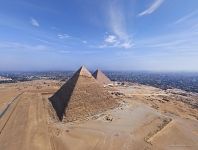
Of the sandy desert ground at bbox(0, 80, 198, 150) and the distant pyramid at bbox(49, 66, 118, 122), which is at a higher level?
the distant pyramid at bbox(49, 66, 118, 122)

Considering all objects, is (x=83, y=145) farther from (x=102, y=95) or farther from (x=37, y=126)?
(x=102, y=95)

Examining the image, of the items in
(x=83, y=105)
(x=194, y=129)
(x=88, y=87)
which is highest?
(x=88, y=87)

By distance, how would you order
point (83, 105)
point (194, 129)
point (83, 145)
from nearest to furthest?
point (83, 145) → point (194, 129) → point (83, 105)

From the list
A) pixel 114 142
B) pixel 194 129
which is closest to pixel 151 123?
pixel 194 129

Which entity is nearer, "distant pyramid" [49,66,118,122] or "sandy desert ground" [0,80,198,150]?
"sandy desert ground" [0,80,198,150]

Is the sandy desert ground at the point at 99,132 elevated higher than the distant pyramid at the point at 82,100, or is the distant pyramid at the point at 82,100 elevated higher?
the distant pyramid at the point at 82,100

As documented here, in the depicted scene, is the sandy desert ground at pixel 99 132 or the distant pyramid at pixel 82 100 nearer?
the sandy desert ground at pixel 99 132

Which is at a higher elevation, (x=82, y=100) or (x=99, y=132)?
(x=82, y=100)

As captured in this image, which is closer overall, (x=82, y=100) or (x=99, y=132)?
(x=99, y=132)
